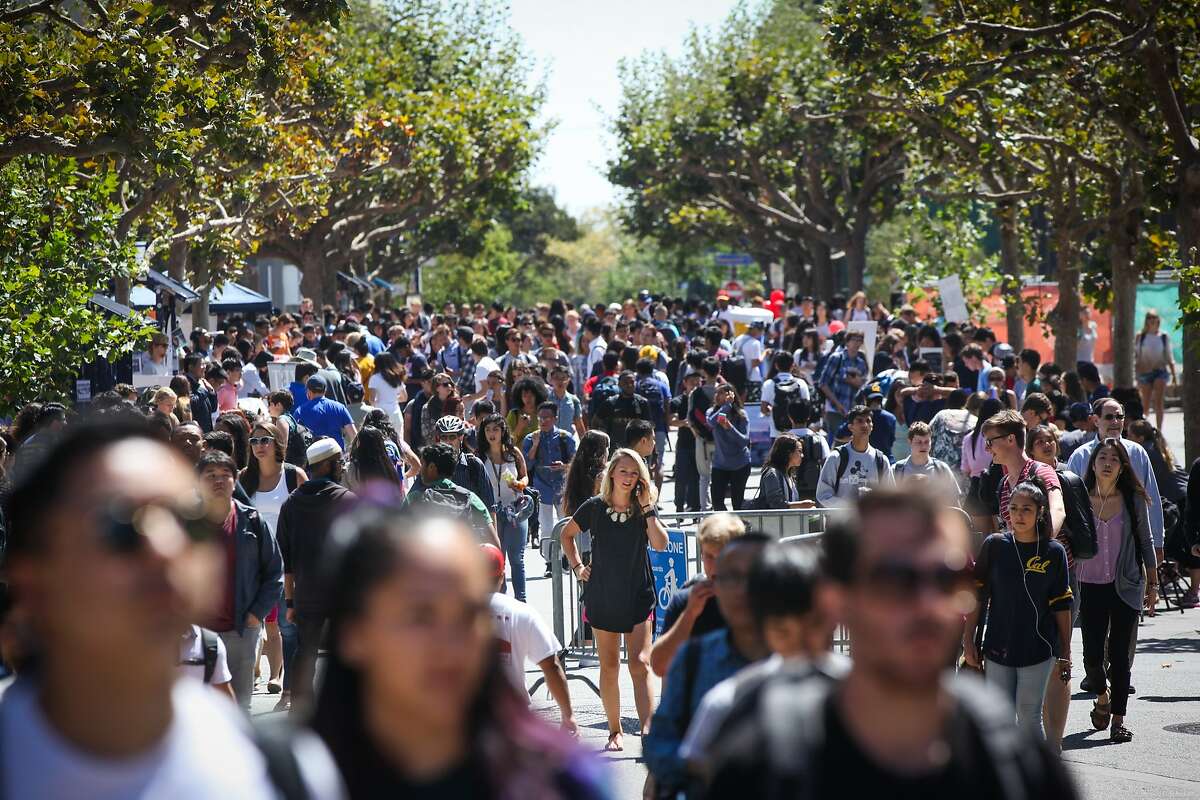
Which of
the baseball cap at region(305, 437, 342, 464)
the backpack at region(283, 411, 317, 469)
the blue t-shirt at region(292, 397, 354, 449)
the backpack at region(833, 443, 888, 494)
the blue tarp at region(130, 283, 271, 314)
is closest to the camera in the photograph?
the baseball cap at region(305, 437, 342, 464)

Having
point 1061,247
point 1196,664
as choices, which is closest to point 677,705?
point 1196,664

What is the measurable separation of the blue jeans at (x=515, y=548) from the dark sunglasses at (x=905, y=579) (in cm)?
916

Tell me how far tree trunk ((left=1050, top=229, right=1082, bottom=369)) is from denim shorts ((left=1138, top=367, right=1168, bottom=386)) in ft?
10.0

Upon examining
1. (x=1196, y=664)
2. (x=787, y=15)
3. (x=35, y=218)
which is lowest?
(x=1196, y=664)

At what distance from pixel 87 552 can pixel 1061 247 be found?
20126mm

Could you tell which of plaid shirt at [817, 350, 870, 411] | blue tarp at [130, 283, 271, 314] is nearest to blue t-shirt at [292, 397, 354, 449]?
plaid shirt at [817, 350, 870, 411]

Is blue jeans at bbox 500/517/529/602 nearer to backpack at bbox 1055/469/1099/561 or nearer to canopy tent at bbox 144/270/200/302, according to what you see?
backpack at bbox 1055/469/1099/561

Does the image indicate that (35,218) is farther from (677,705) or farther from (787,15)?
(787,15)

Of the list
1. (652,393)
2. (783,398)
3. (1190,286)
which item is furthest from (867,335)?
(1190,286)

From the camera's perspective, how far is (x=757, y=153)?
45.9 m

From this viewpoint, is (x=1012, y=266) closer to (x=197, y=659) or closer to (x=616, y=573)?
(x=616, y=573)

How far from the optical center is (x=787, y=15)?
58.7 meters

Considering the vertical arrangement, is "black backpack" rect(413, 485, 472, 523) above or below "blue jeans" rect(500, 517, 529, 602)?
above

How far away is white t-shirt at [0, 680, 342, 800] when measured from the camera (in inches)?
79.4
